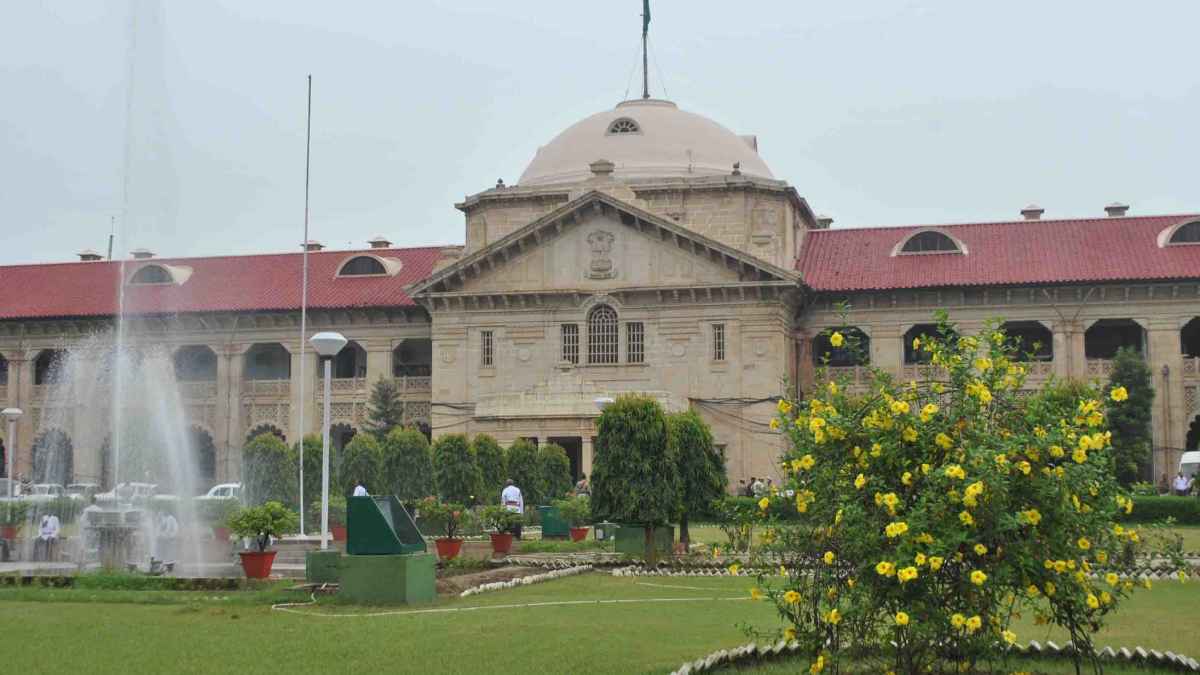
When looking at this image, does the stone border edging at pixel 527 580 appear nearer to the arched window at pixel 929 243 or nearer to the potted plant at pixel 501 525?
the potted plant at pixel 501 525

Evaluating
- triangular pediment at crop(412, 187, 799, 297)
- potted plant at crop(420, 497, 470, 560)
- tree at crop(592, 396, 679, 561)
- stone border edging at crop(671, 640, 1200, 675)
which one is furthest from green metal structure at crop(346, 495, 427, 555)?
triangular pediment at crop(412, 187, 799, 297)

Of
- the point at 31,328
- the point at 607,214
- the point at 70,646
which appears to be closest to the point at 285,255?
the point at 31,328

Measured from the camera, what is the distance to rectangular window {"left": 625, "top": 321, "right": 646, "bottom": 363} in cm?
5506

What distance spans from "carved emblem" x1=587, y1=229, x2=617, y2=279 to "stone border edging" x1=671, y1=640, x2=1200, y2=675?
40.0m

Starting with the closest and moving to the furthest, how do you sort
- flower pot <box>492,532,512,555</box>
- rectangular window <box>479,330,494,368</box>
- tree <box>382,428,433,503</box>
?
flower pot <box>492,532,512,555</box>
tree <box>382,428,433,503</box>
rectangular window <box>479,330,494,368</box>

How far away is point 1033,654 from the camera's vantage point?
15.2m

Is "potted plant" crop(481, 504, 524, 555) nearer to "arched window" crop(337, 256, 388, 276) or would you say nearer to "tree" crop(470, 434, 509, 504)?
"tree" crop(470, 434, 509, 504)

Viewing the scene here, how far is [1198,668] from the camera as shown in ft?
46.6

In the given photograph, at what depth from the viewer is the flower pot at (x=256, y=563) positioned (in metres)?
23.3

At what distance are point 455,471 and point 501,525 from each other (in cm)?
950

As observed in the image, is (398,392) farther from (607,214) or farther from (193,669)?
A: (193,669)

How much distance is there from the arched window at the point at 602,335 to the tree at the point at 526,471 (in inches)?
389

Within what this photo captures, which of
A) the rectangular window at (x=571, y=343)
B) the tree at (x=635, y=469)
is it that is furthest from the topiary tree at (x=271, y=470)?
the tree at (x=635, y=469)

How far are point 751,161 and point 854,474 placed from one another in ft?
161
